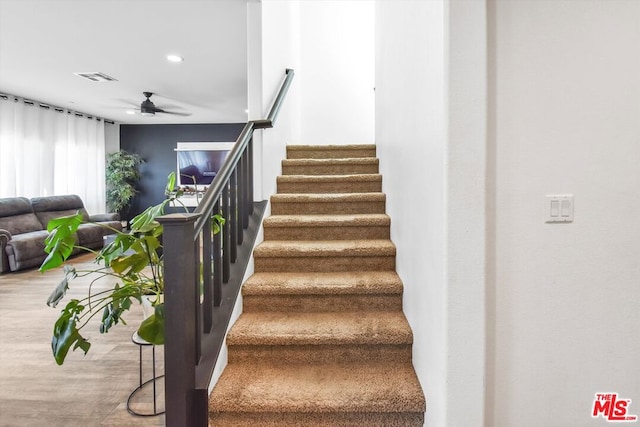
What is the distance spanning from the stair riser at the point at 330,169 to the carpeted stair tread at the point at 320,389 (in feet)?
6.24

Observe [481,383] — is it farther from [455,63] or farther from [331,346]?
[455,63]

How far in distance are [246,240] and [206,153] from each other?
622 centimetres

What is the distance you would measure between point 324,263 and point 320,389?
2.75ft

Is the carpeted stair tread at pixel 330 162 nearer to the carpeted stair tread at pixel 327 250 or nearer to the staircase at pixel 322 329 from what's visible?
the staircase at pixel 322 329

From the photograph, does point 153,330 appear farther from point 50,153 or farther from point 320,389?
point 50,153

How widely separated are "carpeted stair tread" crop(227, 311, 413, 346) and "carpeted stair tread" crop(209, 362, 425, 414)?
0.13m

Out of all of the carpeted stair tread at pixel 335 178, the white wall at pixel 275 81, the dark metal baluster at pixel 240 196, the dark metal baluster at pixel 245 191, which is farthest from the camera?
the carpeted stair tread at pixel 335 178

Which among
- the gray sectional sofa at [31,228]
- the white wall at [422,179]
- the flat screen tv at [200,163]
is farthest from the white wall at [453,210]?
the flat screen tv at [200,163]

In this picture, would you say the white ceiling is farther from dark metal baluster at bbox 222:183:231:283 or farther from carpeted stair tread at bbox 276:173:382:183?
dark metal baluster at bbox 222:183:231:283

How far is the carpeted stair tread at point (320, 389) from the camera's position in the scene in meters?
1.50

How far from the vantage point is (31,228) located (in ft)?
18.0

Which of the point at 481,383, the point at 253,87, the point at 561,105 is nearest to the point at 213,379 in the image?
the point at 481,383

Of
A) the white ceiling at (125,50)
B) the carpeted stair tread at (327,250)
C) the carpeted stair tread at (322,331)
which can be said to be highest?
the white ceiling at (125,50)

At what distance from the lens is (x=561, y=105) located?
126cm
